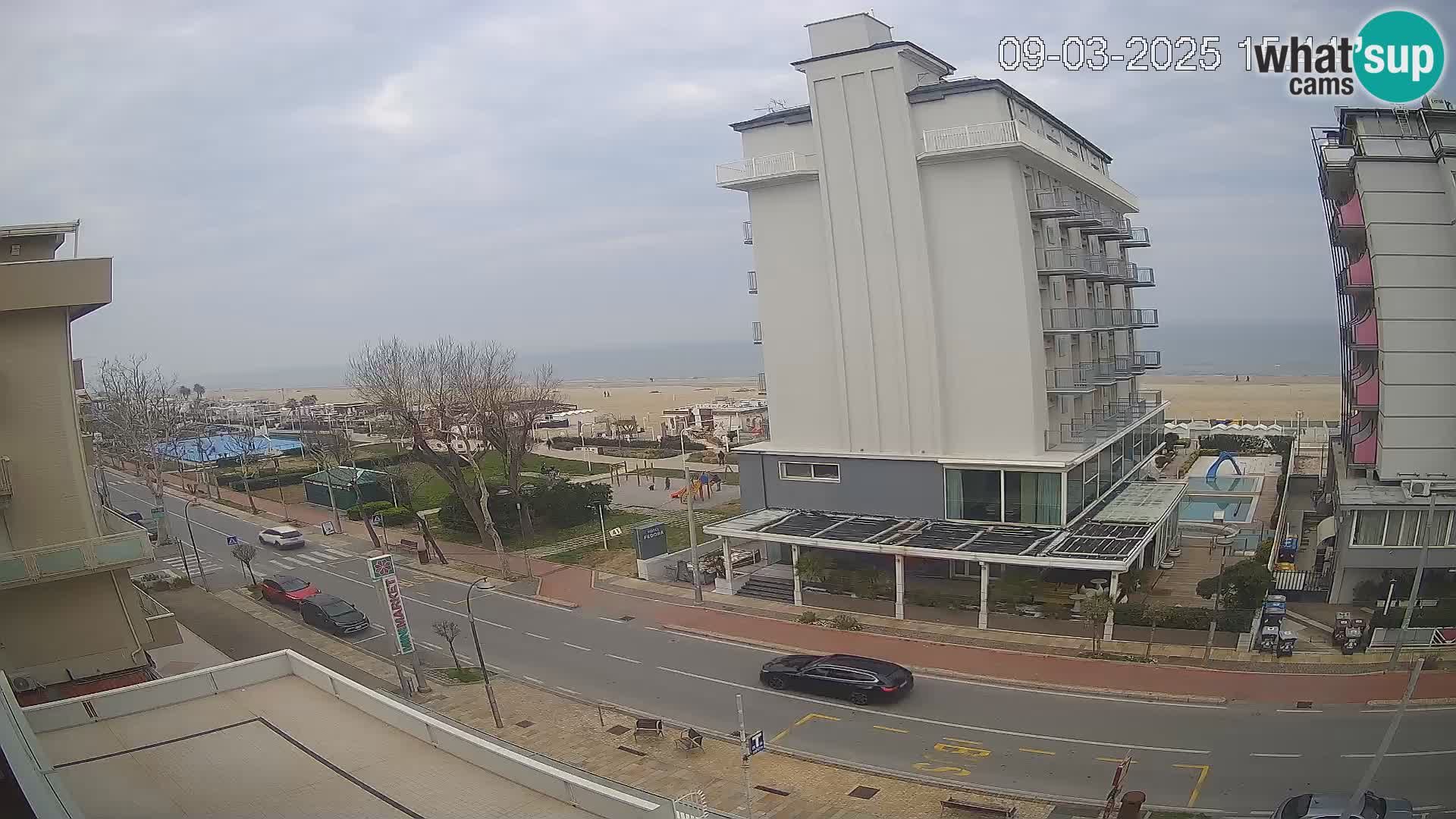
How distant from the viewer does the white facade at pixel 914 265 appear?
1137 inches

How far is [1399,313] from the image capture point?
1031 inches

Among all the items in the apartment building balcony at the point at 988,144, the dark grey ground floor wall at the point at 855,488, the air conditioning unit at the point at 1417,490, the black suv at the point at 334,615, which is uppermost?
the apartment building balcony at the point at 988,144

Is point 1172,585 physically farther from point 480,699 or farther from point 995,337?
point 480,699

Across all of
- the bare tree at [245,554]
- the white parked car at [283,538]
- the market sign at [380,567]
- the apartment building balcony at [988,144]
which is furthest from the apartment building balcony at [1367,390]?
the white parked car at [283,538]

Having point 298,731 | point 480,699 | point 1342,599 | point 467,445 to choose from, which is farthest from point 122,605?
point 1342,599

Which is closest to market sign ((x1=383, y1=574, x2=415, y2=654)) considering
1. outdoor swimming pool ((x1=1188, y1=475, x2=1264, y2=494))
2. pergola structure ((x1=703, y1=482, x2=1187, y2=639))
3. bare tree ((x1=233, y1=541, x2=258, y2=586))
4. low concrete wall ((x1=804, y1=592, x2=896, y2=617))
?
pergola structure ((x1=703, y1=482, x2=1187, y2=639))

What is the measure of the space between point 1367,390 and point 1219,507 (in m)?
13.4

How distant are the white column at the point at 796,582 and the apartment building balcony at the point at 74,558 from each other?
1889 centimetres

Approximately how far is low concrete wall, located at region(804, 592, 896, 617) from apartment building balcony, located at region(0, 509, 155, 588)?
20.1m

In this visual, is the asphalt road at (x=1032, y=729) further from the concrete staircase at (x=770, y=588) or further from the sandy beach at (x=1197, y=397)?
the sandy beach at (x=1197, y=397)

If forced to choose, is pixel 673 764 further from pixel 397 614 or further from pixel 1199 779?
pixel 1199 779

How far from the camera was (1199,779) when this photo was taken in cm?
1722

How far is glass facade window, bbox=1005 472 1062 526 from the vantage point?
2823 centimetres

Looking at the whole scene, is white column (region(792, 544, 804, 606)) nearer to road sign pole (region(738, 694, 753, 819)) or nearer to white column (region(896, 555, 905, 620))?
white column (region(896, 555, 905, 620))
